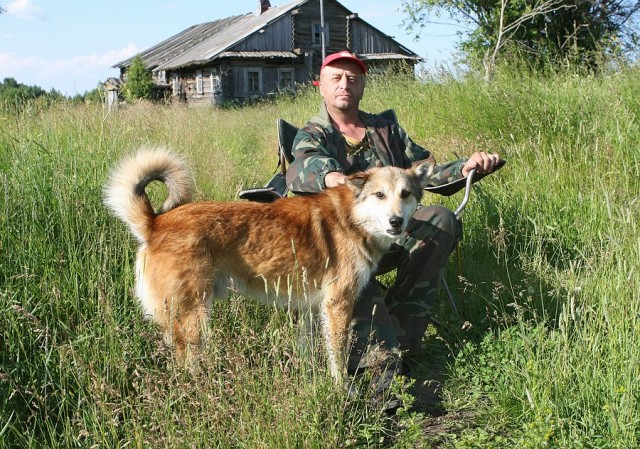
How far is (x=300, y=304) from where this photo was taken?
330 cm

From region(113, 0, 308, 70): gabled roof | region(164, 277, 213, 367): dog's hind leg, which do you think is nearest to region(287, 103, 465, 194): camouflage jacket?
region(164, 277, 213, 367): dog's hind leg

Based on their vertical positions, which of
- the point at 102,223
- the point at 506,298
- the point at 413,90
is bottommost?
the point at 506,298

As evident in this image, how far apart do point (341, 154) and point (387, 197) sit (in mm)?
847

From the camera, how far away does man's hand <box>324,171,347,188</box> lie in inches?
137

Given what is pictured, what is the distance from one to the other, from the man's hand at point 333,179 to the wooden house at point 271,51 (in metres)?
26.4

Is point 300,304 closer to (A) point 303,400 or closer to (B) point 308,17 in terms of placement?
(A) point 303,400

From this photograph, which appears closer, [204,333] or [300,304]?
[204,333]

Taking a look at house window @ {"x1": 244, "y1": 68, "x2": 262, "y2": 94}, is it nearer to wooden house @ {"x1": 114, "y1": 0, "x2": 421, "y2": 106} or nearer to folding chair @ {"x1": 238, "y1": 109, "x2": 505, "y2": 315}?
wooden house @ {"x1": 114, "y1": 0, "x2": 421, "y2": 106}

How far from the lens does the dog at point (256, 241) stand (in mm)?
2804

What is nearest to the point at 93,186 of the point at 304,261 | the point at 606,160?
the point at 304,261

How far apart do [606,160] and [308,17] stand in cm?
3021

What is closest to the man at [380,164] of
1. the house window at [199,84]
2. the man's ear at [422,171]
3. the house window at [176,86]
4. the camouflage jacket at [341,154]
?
the camouflage jacket at [341,154]

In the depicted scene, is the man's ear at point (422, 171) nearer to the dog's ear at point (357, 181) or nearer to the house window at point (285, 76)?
the dog's ear at point (357, 181)

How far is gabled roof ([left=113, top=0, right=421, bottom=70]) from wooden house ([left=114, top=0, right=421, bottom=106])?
0.20 ft
